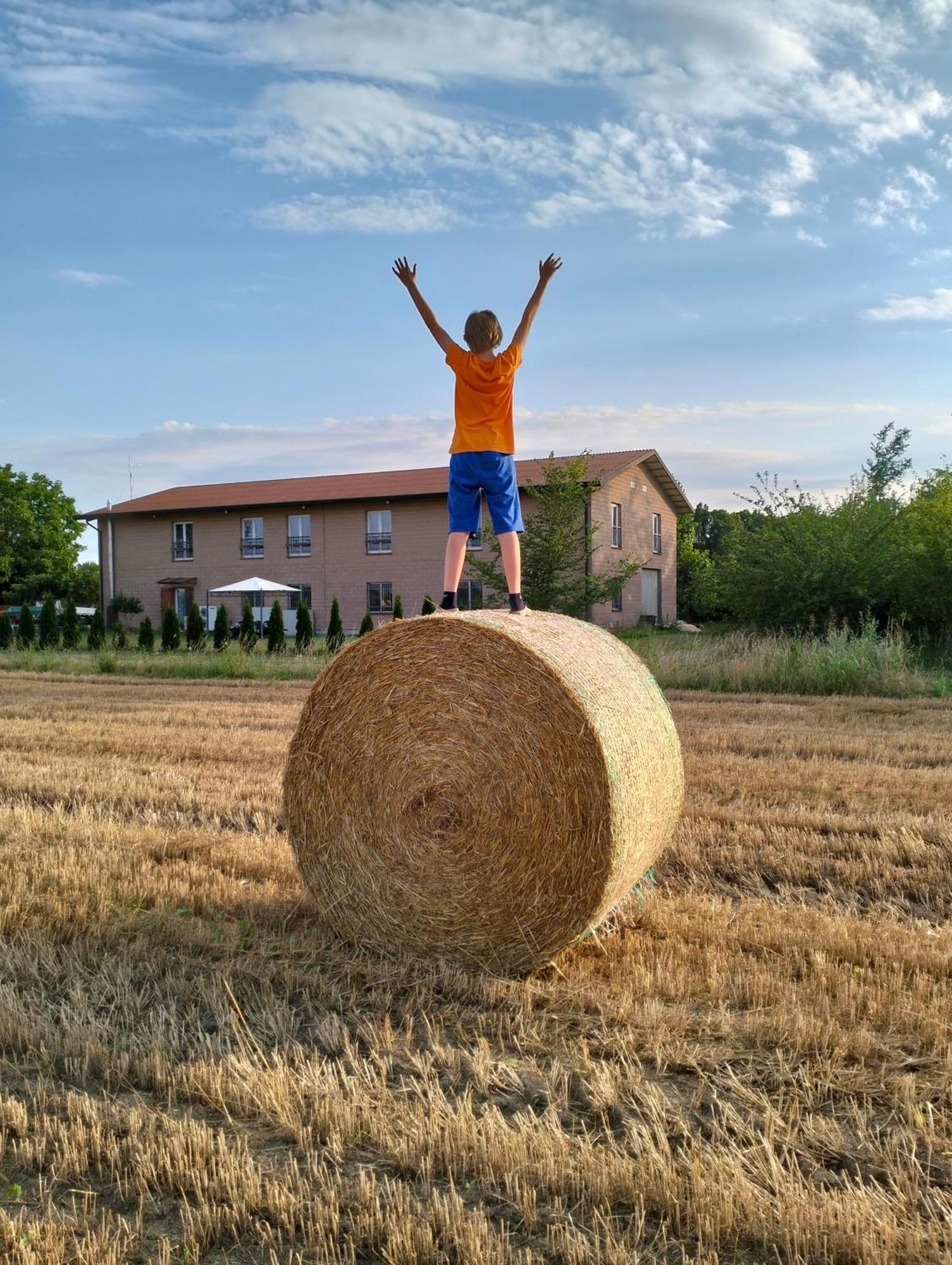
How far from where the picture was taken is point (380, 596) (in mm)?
40156

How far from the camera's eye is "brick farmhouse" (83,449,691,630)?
1523 inches

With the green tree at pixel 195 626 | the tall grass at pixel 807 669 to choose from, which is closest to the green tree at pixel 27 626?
the green tree at pixel 195 626

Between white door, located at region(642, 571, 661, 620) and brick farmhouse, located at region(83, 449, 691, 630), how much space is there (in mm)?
74

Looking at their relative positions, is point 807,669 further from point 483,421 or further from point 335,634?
point 335,634

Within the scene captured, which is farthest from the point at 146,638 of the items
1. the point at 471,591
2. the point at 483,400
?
the point at 483,400

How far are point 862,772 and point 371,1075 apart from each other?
20.4 feet

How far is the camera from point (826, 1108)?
3387 mm

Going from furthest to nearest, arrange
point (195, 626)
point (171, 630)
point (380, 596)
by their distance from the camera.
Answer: point (380, 596) → point (195, 626) → point (171, 630)

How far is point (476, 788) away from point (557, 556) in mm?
18869

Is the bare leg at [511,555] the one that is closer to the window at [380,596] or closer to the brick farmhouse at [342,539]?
the brick farmhouse at [342,539]

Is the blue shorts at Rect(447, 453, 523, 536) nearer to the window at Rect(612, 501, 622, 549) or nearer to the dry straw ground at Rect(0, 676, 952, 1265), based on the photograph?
the dry straw ground at Rect(0, 676, 952, 1265)

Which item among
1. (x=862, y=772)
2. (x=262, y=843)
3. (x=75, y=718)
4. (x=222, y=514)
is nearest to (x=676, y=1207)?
(x=262, y=843)

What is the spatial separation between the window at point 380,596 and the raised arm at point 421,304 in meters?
34.1

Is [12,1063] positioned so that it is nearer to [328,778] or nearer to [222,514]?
[328,778]
